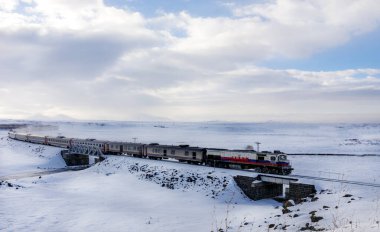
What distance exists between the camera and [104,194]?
40.3 metres

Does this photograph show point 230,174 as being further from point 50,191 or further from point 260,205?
point 50,191

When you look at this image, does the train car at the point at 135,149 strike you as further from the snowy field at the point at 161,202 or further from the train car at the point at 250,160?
the train car at the point at 250,160

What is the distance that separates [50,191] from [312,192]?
30225 mm

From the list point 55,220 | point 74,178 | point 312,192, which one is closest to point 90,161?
point 74,178

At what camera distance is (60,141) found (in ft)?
264

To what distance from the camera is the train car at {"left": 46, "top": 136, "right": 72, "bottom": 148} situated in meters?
77.9

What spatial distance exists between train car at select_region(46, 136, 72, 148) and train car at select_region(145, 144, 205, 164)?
2716cm

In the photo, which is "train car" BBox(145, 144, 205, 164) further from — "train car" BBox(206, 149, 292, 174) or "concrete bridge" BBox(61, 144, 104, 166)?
"concrete bridge" BBox(61, 144, 104, 166)

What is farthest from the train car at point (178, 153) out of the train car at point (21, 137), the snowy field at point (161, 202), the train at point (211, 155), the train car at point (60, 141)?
the train car at point (21, 137)

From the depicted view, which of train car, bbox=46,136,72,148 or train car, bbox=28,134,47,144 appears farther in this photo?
train car, bbox=28,134,47,144

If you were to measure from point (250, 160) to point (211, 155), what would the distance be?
22.0 feet

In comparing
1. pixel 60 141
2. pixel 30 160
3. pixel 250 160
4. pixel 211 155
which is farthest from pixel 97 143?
pixel 250 160

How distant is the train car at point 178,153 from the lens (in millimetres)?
51812

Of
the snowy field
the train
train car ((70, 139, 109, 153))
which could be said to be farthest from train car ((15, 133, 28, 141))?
the snowy field
